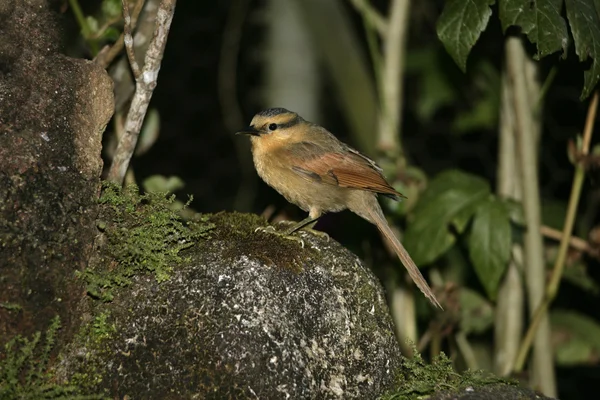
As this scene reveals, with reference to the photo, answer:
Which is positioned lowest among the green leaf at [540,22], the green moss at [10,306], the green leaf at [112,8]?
the green moss at [10,306]

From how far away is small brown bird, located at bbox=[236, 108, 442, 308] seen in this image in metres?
3.53

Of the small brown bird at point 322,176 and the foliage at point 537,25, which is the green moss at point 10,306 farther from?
the foliage at point 537,25

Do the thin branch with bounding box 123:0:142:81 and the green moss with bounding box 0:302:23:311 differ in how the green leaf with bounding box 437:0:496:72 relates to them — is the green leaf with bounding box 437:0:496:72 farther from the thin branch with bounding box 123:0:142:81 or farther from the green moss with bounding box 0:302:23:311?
the green moss with bounding box 0:302:23:311

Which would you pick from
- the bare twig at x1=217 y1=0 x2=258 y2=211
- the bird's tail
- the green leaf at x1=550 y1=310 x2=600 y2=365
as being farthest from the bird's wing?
the bare twig at x1=217 y1=0 x2=258 y2=211

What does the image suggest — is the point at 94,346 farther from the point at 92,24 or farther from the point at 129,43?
the point at 92,24

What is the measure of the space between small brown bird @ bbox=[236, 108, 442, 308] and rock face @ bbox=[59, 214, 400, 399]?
0.93 meters

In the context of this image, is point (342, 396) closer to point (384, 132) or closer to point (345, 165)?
point (345, 165)

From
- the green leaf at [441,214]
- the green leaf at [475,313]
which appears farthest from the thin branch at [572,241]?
the green leaf at [441,214]

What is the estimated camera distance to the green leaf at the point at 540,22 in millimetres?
2807

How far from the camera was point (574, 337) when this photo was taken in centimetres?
466

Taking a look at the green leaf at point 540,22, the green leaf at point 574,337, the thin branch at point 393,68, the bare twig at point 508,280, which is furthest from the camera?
the green leaf at point 574,337

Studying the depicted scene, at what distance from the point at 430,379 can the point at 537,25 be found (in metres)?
1.24

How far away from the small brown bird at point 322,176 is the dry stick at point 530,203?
686 mm

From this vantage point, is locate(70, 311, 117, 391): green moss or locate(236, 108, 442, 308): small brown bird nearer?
locate(70, 311, 117, 391): green moss
